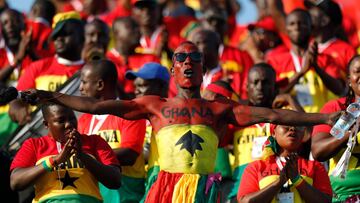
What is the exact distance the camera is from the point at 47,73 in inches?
526

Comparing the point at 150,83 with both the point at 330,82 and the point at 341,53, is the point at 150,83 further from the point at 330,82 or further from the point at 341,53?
the point at 341,53

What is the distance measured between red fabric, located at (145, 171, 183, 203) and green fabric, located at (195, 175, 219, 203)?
183 mm

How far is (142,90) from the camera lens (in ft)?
39.9

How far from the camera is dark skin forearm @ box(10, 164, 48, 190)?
33.3ft

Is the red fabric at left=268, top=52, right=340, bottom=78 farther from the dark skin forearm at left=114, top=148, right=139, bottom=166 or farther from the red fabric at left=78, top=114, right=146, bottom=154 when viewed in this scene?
the dark skin forearm at left=114, top=148, right=139, bottom=166

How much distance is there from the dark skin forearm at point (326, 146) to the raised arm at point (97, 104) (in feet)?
5.59

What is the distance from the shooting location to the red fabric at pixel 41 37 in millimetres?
15356

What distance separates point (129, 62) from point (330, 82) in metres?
2.59

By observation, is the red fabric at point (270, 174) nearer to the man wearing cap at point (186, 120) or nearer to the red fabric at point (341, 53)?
the man wearing cap at point (186, 120)

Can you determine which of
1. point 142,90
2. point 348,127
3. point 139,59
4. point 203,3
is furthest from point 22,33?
point 348,127

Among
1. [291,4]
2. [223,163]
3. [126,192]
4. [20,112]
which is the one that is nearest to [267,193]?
[126,192]

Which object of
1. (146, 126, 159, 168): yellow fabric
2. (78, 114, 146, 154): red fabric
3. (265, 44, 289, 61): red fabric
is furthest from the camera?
(265, 44, 289, 61): red fabric

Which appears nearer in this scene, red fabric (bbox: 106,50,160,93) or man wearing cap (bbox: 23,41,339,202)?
man wearing cap (bbox: 23,41,339,202)

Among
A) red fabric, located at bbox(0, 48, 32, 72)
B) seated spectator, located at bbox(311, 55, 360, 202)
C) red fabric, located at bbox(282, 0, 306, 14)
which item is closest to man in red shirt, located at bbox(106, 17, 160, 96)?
red fabric, located at bbox(0, 48, 32, 72)
